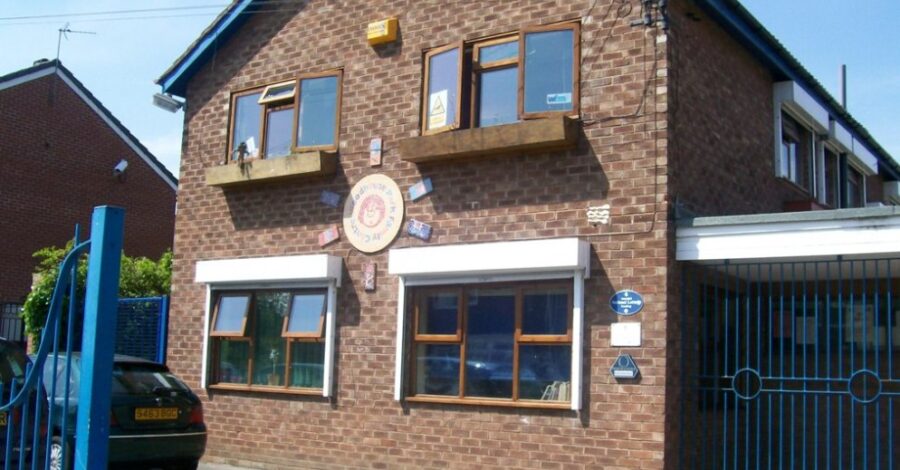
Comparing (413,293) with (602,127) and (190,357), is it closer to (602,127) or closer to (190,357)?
(602,127)

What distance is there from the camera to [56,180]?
23031 millimetres

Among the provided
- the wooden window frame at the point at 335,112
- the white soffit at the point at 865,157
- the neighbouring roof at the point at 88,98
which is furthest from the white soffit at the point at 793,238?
the neighbouring roof at the point at 88,98

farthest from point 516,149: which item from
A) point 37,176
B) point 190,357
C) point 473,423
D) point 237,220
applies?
point 37,176

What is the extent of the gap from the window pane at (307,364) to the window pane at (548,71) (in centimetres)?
391

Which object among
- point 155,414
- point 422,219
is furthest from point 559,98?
point 155,414

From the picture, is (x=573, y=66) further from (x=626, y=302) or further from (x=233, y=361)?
(x=233, y=361)

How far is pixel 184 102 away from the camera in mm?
13844

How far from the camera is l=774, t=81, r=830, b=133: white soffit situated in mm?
12875

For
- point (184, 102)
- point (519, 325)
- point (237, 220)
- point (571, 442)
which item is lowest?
point (571, 442)

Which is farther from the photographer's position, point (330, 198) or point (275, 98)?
point (275, 98)

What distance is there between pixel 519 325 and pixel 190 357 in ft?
16.6

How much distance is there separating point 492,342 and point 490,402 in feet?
2.06

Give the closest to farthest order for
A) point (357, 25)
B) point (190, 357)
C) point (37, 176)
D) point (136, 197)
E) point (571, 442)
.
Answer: point (571, 442), point (357, 25), point (190, 357), point (37, 176), point (136, 197)

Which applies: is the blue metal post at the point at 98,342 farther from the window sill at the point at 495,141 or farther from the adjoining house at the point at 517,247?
the window sill at the point at 495,141
